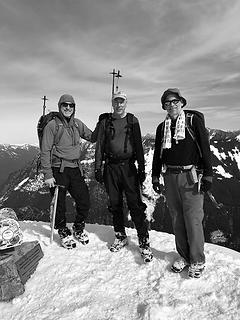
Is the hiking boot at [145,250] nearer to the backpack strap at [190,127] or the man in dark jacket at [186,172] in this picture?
the man in dark jacket at [186,172]

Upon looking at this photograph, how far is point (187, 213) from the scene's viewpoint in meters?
5.94

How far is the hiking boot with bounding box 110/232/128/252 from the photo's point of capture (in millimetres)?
7543

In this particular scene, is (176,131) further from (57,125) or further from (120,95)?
(57,125)

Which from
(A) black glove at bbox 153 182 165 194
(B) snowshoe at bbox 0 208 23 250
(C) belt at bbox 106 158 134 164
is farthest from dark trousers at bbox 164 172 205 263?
(B) snowshoe at bbox 0 208 23 250

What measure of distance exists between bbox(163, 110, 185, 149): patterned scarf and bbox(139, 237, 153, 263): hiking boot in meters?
2.61

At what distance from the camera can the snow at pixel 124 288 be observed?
5062 millimetres

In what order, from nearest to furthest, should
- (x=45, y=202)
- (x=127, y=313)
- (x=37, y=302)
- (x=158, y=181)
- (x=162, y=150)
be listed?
1. (x=127, y=313)
2. (x=37, y=302)
3. (x=162, y=150)
4. (x=158, y=181)
5. (x=45, y=202)

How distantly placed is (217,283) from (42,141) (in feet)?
17.0

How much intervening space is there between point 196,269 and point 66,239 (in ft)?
12.1

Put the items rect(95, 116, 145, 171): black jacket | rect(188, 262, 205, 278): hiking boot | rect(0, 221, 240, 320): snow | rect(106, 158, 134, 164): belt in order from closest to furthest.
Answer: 1. rect(0, 221, 240, 320): snow
2. rect(188, 262, 205, 278): hiking boot
3. rect(95, 116, 145, 171): black jacket
4. rect(106, 158, 134, 164): belt

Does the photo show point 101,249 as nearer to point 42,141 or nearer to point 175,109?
point 42,141

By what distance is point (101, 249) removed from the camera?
7.73m

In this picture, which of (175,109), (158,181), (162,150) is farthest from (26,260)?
(175,109)

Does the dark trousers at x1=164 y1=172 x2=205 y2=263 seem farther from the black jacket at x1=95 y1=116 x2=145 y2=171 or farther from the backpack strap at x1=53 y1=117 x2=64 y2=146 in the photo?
the backpack strap at x1=53 y1=117 x2=64 y2=146
